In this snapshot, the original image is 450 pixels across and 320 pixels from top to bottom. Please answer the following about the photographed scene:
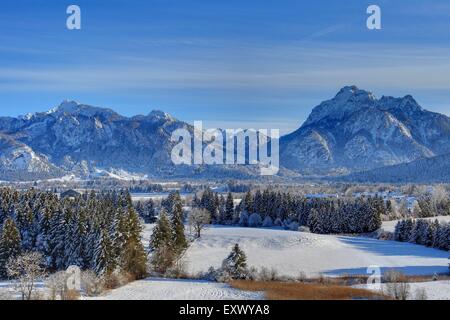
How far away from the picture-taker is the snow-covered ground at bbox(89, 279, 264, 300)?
33.4 m

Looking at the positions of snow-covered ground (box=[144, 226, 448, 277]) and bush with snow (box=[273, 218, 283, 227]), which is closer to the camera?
snow-covered ground (box=[144, 226, 448, 277])

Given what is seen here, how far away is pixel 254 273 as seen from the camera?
56.5m

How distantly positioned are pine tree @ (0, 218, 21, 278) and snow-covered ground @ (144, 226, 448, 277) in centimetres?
2511

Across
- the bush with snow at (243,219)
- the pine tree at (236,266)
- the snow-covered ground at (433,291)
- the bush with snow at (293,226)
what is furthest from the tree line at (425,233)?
the pine tree at (236,266)

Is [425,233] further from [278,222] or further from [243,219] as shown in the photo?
[243,219]

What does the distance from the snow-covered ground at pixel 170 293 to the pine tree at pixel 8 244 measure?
2786 cm

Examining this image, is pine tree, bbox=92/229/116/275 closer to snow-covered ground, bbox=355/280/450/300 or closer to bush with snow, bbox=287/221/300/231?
snow-covered ground, bbox=355/280/450/300

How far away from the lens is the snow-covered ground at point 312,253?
243ft

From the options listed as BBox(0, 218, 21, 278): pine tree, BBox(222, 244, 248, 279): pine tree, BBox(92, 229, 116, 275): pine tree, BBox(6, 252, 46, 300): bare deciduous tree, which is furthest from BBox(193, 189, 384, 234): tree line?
A: BBox(6, 252, 46, 300): bare deciduous tree

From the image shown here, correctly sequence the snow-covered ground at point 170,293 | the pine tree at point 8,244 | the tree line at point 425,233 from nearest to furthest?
1. the snow-covered ground at point 170,293
2. the pine tree at point 8,244
3. the tree line at point 425,233

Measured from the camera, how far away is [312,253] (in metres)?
90.8

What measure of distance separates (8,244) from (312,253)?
53.2m

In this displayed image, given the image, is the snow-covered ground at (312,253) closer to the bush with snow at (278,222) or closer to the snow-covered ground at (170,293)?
the snow-covered ground at (170,293)
